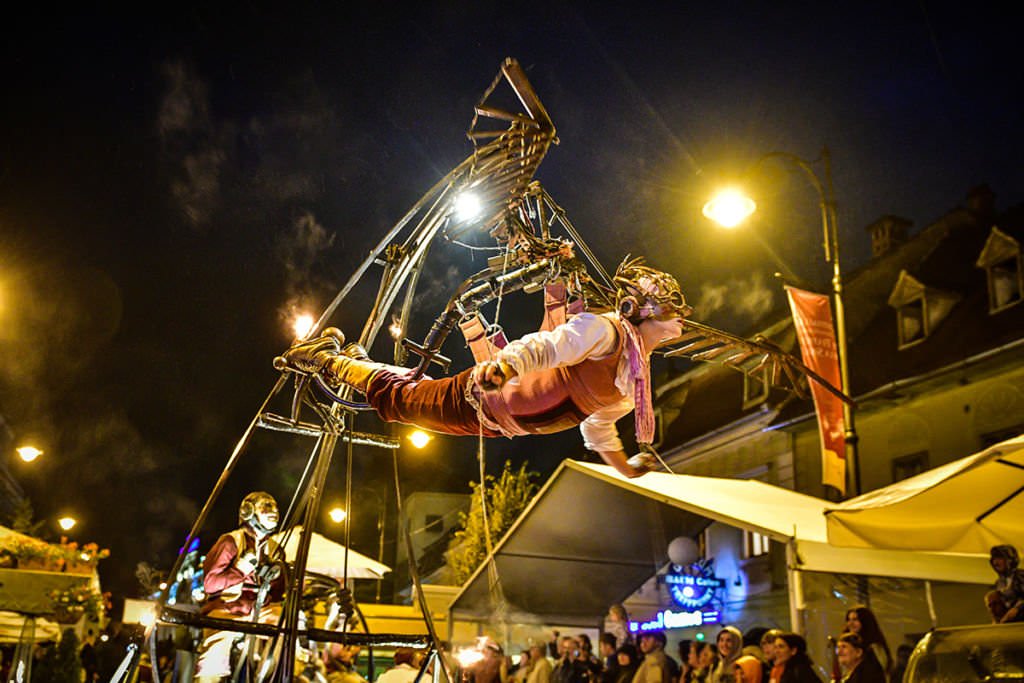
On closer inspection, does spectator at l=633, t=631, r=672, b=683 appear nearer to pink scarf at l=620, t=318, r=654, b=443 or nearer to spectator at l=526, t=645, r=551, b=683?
spectator at l=526, t=645, r=551, b=683

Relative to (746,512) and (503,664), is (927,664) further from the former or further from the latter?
(746,512)

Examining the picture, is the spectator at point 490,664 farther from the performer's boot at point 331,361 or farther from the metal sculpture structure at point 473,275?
the performer's boot at point 331,361

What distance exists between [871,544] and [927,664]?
286 cm

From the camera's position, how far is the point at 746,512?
840cm

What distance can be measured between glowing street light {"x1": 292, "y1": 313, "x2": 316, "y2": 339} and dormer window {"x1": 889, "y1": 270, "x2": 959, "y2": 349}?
15.4 metres

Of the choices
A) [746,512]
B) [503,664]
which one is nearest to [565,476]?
[746,512]

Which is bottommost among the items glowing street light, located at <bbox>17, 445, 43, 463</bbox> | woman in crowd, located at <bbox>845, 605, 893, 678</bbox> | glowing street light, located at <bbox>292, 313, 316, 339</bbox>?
woman in crowd, located at <bbox>845, 605, 893, 678</bbox>

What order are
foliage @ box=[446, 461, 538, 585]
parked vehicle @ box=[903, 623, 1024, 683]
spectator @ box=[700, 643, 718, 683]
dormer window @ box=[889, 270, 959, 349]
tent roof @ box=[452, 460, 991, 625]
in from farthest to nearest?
foliage @ box=[446, 461, 538, 585] < dormer window @ box=[889, 270, 959, 349] < spectator @ box=[700, 643, 718, 683] < tent roof @ box=[452, 460, 991, 625] < parked vehicle @ box=[903, 623, 1024, 683]

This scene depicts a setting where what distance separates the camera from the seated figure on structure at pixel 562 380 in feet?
9.51

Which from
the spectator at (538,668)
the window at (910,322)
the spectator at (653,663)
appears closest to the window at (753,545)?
the window at (910,322)

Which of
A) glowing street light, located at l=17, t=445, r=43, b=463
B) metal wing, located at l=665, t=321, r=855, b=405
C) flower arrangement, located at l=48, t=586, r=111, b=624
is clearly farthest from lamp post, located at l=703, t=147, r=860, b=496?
glowing street light, located at l=17, t=445, r=43, b=463

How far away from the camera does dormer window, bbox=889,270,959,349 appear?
54.5 feet

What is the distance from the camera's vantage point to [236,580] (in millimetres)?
5391

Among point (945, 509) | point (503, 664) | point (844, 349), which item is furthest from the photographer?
point (844, 349)
